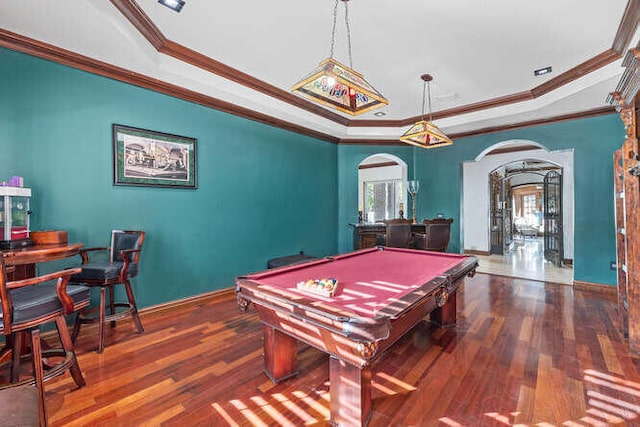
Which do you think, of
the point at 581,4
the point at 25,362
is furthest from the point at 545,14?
the point at 25,362

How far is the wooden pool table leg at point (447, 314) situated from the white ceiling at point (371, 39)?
2.73m

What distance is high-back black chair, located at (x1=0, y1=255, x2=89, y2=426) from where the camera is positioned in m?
1.56

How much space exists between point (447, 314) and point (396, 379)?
122 cm

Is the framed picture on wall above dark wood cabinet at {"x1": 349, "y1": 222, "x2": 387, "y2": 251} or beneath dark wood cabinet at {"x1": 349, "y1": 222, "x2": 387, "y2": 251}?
above

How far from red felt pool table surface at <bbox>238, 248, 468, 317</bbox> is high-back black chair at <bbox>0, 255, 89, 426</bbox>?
1157 mm

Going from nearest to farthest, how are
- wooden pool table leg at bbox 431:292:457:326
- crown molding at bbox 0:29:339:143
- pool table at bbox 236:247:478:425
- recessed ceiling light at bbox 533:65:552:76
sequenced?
pool table at bbox 236:247:478:425
crown molding at bbox 0:29:339:143
wooden pool table leg at bbox 431:292:457:326
recessed ceiling light at bbox 533:65:552:76

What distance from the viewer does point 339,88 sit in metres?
2.49

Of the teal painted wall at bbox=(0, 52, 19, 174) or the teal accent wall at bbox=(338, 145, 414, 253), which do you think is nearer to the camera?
the teal painted wall at bbox=(0, 52, 19, 174)

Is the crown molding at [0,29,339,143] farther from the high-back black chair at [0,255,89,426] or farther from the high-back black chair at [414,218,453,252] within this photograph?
the high-back black chair at [414,218,453,252]

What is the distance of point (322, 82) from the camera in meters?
2.39

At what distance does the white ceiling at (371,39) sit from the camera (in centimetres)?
244

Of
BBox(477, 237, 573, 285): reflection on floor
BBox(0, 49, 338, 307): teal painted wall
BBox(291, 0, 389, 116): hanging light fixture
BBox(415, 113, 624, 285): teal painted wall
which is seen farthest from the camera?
BBox(477, 237, 573, 285): reflection on floor

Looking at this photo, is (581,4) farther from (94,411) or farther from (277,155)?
(94,411)

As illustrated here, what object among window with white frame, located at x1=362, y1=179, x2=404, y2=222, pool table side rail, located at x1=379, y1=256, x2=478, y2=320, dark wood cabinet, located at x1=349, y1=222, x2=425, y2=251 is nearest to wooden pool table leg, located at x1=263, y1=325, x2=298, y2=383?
pool table side rail, located at x1=379, y1=256, x2=478, y2=320
